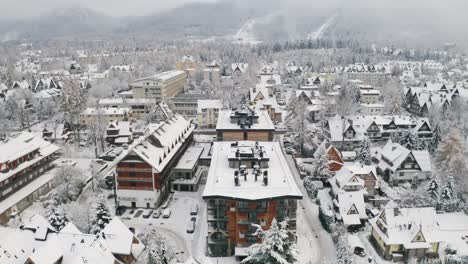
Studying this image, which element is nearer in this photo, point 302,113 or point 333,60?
point 302,113

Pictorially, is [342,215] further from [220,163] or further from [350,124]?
[350,124]

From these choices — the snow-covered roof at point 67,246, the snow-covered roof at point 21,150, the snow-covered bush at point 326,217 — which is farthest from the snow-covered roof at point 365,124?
the snow-covered roof at point 21,150

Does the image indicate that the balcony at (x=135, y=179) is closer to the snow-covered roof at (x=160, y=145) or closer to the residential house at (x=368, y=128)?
the snow-covered roof at (x=160, y=145)

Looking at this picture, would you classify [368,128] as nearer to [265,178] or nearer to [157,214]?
[265,178]

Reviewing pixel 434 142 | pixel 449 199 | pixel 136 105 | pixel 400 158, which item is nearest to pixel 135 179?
pixel 400 158

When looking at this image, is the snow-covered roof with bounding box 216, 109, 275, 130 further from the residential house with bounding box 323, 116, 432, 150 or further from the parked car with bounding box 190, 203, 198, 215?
the parked car with bounding box 190, 203, 198, 215

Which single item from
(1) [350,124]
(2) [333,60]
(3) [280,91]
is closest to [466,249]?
(1) [350,124]
